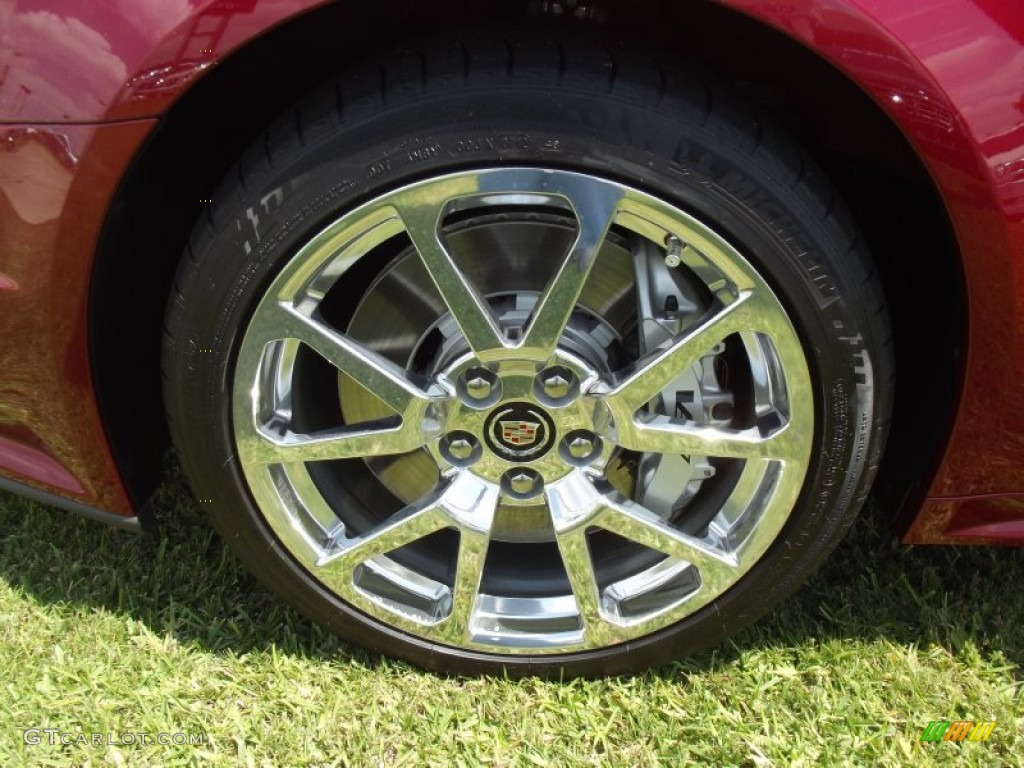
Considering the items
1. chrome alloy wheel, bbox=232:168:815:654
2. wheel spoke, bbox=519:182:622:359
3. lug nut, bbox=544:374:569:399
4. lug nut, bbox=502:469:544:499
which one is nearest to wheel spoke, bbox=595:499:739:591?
chrome alloy wheel, bbox=232:168:815:654

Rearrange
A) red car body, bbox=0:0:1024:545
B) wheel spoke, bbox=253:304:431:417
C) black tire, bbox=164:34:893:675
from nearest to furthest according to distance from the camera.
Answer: red car body, bbox=0:0:1024:545 → black tire, bbox=164:34:893:675 → wheel spoke, bbox=253:304:431:417

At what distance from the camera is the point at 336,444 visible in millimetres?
1646

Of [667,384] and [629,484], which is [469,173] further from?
[629,484]

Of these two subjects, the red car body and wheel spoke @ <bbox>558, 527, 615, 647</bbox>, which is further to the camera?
wheel spoke @ <bbox>558, 527, 615, 647</bbox>

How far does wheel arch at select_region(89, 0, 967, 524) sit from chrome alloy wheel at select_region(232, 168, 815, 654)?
0.82 ft

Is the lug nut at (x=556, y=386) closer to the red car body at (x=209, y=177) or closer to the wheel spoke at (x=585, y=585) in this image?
the wheel spoke at (x=585, y=585)

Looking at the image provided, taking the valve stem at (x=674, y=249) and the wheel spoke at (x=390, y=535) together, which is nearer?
the valve stem at (x=674, y=249)

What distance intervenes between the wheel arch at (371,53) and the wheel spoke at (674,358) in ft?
1.08

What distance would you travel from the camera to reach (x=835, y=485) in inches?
63.2

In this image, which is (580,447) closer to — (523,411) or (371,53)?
(523,411)

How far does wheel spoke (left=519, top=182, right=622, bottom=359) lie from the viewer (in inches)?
55.6

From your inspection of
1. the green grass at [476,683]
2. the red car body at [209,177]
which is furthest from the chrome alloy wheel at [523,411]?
the red car body at [209,177]

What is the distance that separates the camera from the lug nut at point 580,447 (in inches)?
64.8

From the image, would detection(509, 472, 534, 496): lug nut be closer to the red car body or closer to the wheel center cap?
the wheel center cap
